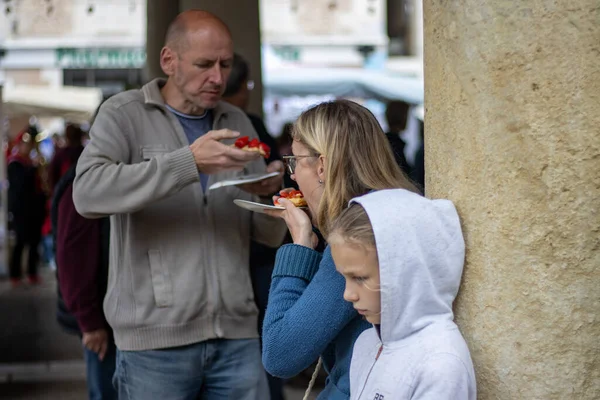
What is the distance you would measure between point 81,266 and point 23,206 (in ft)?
30.3

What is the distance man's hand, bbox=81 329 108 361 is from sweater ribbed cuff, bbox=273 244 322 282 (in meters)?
2.05

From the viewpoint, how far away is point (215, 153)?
3209 millimetres

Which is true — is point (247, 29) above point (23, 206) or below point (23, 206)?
above

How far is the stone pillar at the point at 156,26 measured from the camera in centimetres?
804

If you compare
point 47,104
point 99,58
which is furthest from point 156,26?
point 99,58

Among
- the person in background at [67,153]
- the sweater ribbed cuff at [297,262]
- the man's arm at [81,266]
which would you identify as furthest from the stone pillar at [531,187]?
the person in background at [67,153]

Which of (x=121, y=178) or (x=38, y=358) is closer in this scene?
(x=121, y=178)

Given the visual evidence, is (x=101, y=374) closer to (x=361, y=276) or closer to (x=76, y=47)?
(x=361, y=276)

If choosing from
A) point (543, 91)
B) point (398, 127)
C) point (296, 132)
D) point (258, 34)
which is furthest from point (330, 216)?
point (258, 34)

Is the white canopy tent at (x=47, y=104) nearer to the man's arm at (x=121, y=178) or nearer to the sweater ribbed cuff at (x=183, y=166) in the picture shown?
the man's arm at (x=121, y=178)

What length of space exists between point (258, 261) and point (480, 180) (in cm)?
265

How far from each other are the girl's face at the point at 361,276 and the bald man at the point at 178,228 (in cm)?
121

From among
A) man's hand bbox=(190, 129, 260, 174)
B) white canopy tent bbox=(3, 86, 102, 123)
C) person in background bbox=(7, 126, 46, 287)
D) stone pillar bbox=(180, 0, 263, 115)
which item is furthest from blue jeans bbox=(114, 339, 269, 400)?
white canopy tent bbox=(3, 86, 102, 123)

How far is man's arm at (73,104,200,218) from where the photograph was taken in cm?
321
